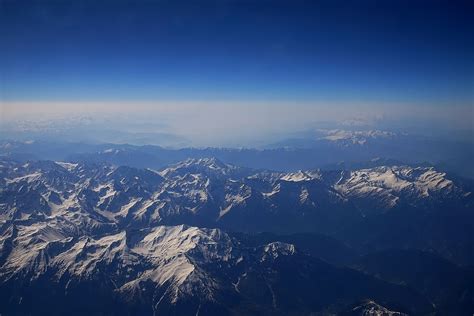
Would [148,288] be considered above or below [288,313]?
above

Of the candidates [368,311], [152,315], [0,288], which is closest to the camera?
[368,311]

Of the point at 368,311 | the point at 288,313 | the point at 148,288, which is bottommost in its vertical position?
the point at 288,313

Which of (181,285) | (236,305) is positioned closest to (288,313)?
(236,305)

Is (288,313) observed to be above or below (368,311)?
below

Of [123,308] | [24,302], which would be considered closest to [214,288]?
[123,308]

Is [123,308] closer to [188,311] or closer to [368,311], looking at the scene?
[188,311]

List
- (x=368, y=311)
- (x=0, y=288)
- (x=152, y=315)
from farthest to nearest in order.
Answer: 1. (x=0, y=288)
2. (x=152, y=315)
3. (x=368, y=311)

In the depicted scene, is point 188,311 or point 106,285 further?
point 106,285

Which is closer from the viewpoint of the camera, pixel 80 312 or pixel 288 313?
pixel 80 312

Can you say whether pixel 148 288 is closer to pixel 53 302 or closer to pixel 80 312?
pixel 80 312
